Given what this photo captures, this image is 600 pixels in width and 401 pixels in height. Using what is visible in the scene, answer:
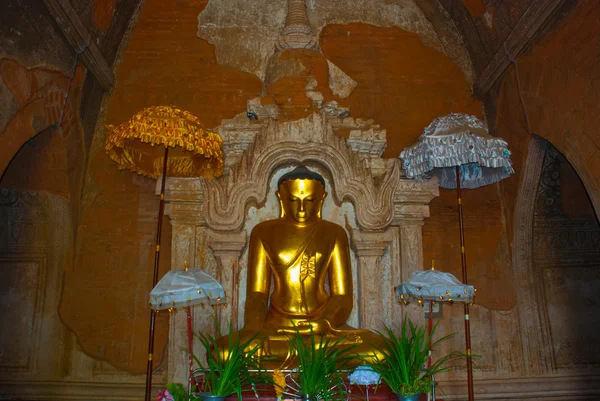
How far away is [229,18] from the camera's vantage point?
7.92m

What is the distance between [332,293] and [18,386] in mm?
3793

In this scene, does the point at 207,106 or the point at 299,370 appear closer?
the point at 299,370

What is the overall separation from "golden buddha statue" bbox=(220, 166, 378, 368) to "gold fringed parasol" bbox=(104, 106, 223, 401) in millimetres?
839

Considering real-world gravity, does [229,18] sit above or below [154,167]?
above

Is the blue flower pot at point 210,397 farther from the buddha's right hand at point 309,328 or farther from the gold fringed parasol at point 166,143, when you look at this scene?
the gold fringed parasol at point 166,143

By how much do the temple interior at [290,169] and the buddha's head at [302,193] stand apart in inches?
8.8

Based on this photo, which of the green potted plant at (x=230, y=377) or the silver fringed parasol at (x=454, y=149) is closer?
the green potted plant at (x=230, y=377)

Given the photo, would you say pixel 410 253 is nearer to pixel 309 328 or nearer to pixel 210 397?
pixel 309 328

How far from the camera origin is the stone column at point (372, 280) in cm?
588

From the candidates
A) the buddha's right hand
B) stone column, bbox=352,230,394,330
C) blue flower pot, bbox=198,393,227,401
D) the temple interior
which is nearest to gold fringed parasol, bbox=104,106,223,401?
the temple interior

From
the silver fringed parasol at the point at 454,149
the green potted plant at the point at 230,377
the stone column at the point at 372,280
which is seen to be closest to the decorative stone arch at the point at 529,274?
the silver fringed parasol at the point at 454,149

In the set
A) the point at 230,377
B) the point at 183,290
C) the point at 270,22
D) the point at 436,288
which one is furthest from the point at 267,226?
the point at 270,22

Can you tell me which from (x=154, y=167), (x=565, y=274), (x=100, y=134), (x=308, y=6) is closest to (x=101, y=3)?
(x=100, y=134)

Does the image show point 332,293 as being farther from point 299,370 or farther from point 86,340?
point 86,340
